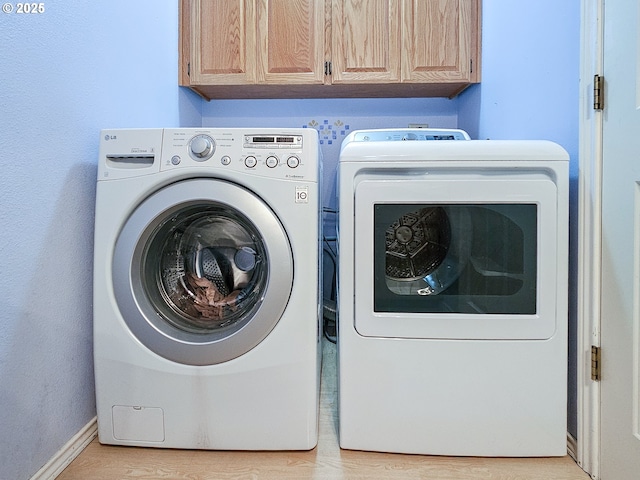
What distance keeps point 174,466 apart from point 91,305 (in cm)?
53

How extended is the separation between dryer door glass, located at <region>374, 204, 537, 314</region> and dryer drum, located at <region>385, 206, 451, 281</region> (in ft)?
0.05

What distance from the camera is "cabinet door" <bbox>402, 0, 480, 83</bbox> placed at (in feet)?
5.90

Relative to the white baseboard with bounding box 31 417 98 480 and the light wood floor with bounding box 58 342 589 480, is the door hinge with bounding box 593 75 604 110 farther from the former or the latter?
the white baseboard with bounding box 31 417 98 480

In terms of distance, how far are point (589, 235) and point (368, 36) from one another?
1.37 m

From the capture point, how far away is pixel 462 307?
101 centimetres

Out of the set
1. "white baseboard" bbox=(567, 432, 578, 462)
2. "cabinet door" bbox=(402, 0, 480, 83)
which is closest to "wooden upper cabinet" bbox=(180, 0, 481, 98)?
"cabinet door" bbox=(402, 0, 480, 83)

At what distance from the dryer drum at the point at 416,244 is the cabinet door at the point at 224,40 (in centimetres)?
119

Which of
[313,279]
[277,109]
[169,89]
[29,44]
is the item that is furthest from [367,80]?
[29,44]

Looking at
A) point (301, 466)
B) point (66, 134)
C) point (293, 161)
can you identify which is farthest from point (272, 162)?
point (301, 466)

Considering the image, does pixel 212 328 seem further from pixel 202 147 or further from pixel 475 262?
pixel 475 262

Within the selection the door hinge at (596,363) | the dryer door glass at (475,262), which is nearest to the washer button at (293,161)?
the dryer door glass at (475,262)

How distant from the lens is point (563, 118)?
3.63 feet

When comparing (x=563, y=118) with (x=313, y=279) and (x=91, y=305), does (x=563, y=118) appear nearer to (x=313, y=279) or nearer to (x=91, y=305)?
(x=313, y=279)

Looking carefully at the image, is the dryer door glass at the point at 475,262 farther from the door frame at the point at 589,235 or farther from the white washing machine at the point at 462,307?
the door frame at the point at 589,235
